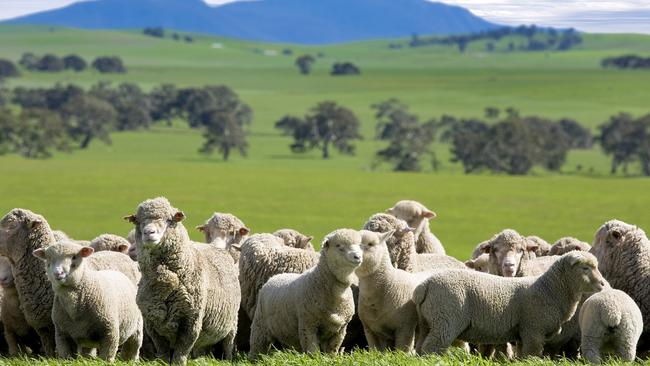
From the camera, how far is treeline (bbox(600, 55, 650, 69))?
5359 inches

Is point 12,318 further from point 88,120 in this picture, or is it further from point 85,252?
point 88,120

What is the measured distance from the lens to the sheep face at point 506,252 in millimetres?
10445

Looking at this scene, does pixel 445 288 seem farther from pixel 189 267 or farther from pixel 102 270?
pixel 102 270

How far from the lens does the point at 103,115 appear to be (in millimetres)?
80125

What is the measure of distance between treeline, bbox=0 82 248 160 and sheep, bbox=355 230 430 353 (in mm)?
63970

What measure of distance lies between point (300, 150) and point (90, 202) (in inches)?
1411

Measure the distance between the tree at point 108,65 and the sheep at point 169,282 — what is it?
126241 millimetres

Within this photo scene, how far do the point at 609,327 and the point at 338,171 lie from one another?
178ft

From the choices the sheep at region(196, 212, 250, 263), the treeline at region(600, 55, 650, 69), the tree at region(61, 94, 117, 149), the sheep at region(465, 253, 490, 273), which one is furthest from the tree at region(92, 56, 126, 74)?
the sheep at region(465, 253, 490, 273)

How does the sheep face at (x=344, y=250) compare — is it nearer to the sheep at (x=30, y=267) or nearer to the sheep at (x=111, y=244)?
the sheep at (x=30, y=267)

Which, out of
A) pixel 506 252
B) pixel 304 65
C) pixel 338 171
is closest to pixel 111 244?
pixel 506 252

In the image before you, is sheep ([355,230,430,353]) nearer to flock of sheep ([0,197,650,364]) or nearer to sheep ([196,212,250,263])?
flock of sheep ([0,197,650,364])

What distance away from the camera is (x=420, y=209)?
42.4 ft

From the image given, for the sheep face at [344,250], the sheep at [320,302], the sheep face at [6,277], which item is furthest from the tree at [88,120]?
the sheep face at [344,250]
